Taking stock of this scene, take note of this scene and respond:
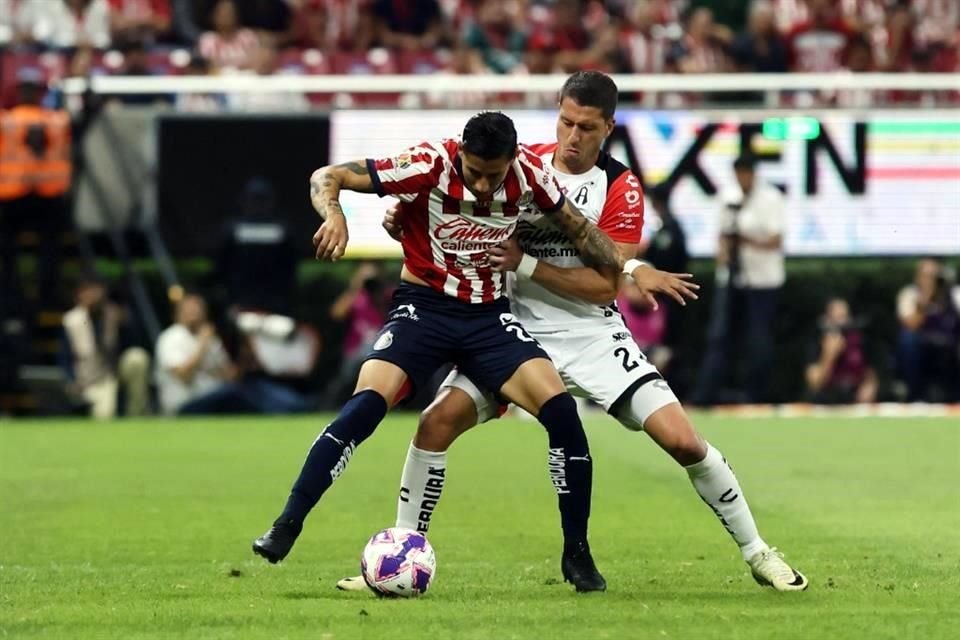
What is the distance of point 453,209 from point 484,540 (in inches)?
102

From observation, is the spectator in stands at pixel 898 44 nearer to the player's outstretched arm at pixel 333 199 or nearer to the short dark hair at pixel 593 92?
the short dark hair at pixel 593 92

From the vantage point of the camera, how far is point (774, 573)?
27.3 ft

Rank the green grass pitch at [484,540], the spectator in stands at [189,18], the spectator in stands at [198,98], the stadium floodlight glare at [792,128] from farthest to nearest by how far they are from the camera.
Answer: the spectator in stands at [189,18]
the stadium floodlight glare at [792,128]
the spectator in stands at [198,98]
the green grass pitch at [484,540]

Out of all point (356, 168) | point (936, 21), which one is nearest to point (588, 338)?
point (356, 168)

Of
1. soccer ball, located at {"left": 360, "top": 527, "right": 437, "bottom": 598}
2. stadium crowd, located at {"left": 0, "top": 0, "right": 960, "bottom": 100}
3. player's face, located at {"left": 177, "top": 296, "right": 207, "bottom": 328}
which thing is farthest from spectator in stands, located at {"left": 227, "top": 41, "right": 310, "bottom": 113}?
soccer ball, located at {"left": 360, "top": 527, "right": 437, "bottom": 598}

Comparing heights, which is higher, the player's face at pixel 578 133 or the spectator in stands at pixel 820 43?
the player's face at pixel 578 133

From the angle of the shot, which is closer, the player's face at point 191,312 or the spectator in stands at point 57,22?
the player's face at point 191,312

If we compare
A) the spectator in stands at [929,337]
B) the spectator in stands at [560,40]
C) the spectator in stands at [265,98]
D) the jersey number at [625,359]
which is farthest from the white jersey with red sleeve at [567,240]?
the spectator in stands at [560,40]

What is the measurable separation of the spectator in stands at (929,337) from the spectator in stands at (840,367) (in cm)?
47

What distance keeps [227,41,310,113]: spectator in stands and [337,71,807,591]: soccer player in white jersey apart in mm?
14511

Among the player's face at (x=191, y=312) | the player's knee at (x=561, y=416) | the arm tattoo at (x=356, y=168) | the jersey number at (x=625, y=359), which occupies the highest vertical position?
the arm tattoo at (x=356, y=168)

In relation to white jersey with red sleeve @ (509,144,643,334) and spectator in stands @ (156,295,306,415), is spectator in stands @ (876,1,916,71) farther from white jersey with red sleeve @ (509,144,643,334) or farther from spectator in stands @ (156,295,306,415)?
white jersey with red sleeve @ (509,144,643,334)

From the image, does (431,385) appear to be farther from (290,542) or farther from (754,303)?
(290,542)

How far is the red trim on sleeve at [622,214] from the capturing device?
351 inches
